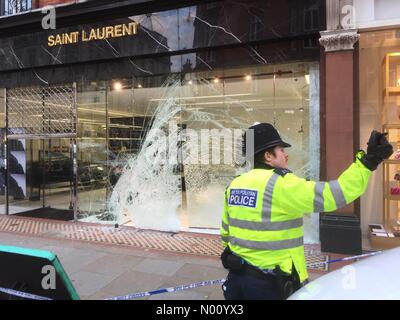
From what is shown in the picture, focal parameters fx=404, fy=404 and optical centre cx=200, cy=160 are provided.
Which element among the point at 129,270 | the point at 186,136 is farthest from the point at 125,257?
the point at 186,136

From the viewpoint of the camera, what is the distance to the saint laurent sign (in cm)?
848

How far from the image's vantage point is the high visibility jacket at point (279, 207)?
2.43 metres

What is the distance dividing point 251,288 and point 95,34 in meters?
7.63

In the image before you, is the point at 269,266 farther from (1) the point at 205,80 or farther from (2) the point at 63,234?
(2) the point at 63,234

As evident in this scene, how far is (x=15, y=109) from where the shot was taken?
10430mm

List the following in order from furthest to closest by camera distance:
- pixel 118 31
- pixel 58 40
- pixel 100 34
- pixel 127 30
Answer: pixel 58 40 → pixel 100 34 → pixel 118 31 → pixel 127 30

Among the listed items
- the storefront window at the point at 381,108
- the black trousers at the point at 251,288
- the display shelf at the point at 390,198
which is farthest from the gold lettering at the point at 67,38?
the black trousers at the point at 251,288

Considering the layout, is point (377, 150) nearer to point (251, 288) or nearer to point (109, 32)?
point (251, 288)

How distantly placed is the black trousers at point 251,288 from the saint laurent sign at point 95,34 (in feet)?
22.5

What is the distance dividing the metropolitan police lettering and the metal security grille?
7280mm

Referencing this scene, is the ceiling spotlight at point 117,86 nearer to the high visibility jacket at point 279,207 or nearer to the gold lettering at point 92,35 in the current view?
the gold lettering at point 92,35

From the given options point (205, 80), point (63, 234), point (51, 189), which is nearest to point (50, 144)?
point (51, 189)

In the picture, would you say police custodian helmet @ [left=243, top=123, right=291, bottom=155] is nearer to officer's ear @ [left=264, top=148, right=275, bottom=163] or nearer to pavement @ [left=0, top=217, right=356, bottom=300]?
officer's ear @ [left=264, top=148, right=275, bottom=163]

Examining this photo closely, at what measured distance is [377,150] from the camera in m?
2.33
